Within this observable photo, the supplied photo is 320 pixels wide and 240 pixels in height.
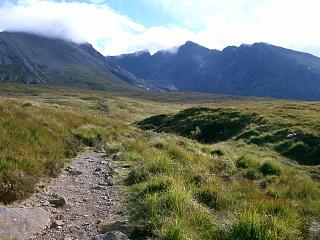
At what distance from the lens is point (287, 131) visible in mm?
36375

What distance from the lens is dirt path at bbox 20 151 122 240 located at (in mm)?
9547

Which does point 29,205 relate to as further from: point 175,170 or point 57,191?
point 175,170

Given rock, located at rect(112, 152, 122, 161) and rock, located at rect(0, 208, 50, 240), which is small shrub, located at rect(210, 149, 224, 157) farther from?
rock, located at rect(0, 208, 50, 240)

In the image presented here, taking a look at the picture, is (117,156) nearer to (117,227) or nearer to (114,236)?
(117,227)

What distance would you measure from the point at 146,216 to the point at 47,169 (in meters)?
5.70

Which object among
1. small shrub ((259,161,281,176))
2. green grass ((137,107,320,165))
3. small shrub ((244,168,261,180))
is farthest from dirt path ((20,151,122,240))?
green grass ((137,107,320,165))

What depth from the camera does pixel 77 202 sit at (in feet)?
38.7

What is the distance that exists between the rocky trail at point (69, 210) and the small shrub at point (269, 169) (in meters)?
7.43

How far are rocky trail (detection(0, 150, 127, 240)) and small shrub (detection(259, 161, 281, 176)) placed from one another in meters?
7.43

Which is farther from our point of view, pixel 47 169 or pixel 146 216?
pixel 47 169

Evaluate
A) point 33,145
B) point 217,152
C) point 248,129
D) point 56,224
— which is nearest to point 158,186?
point 56,224

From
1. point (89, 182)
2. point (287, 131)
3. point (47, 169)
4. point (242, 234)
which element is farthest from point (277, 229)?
point (287, 131)

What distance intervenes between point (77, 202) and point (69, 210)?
2.43 feet

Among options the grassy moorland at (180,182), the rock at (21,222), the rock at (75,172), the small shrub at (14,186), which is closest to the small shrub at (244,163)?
the grassy moorland at (180,182)
